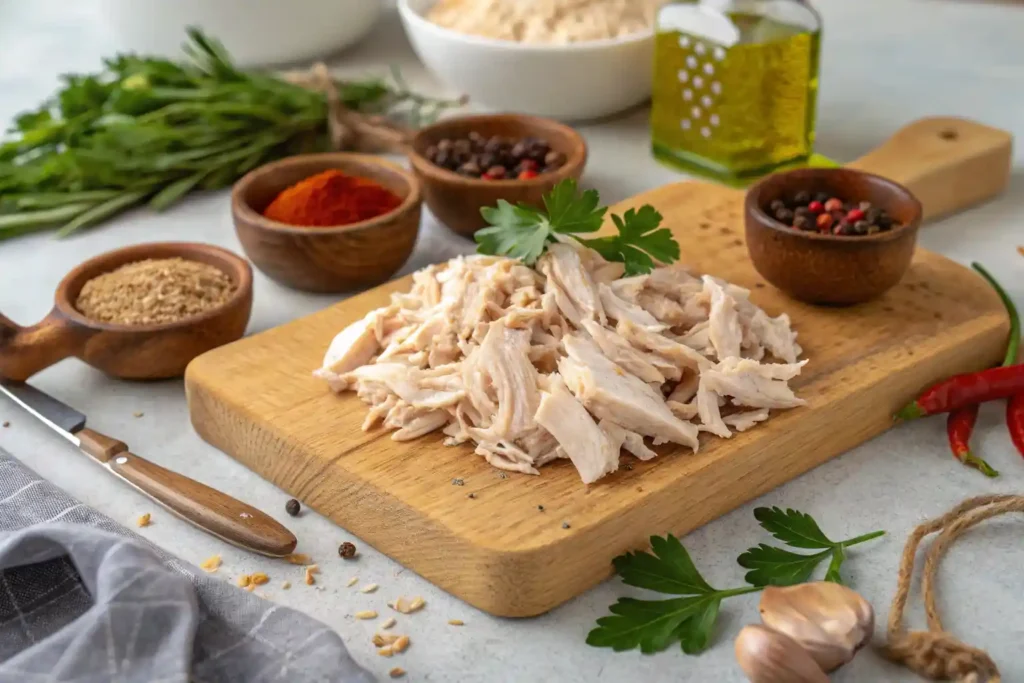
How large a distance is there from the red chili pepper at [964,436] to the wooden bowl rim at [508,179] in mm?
1087

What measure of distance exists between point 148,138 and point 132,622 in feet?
5.98

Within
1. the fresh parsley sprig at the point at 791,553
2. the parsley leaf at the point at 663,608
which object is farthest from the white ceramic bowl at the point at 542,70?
the parsley leaf at the point at 663,608

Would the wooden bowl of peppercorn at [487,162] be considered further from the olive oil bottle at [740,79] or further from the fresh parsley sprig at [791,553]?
the fresh parsley sprig at [791,553]

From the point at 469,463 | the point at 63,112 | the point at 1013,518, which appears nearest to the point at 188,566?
the point at 469,463

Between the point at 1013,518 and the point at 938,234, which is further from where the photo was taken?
the point at 938,234

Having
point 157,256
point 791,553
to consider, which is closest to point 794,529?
point 791,553

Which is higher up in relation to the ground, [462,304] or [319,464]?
[462,304]

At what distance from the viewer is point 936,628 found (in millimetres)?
1898

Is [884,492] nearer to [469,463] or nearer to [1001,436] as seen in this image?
[1001,436]

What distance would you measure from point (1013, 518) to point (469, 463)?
0.95m

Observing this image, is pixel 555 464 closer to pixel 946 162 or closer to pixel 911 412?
pixel 911 412

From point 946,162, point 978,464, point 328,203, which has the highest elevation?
point 328,203

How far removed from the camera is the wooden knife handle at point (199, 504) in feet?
6.90

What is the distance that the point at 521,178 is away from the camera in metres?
3.04
